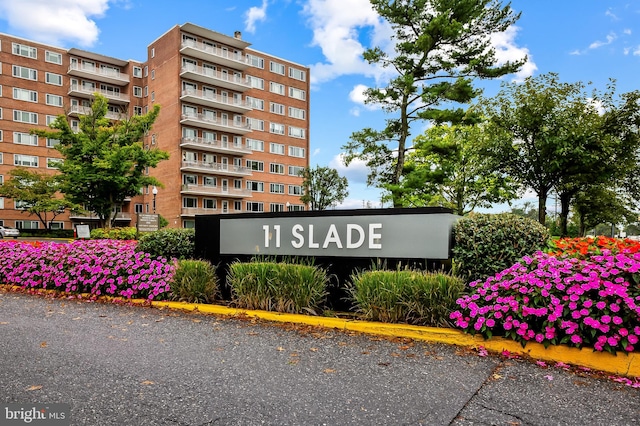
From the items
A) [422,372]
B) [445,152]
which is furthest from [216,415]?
[445,152]

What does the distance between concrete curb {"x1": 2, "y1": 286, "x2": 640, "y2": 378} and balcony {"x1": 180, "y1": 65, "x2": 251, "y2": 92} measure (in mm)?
45558

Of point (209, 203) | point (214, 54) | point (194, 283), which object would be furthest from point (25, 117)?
point (194, 283)

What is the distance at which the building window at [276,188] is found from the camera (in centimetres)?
5654

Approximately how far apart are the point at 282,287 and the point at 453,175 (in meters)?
28.7

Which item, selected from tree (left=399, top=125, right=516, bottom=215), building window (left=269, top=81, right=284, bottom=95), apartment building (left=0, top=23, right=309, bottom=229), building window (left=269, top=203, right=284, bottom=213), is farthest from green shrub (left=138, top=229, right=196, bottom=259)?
building window (left=269, top=81, right=284, bottom=95)

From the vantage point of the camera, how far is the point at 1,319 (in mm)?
6727

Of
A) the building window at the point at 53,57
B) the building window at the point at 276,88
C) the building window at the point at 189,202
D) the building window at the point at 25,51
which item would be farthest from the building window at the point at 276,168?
the building window at the point at 25,51

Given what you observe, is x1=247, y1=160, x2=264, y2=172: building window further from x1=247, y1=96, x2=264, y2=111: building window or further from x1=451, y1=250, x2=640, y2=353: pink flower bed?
x1=451, y1=250, x2=640, y2=353: pink flower bed

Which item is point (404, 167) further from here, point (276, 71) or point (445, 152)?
point (276, 71)

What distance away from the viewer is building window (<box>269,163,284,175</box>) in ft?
186

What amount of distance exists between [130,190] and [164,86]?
2177 centimetres

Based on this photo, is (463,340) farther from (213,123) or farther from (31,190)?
(31,190)

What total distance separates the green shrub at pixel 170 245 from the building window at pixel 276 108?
164 feet

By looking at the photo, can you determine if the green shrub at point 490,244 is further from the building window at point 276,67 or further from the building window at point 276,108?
the building window at point 276,67
